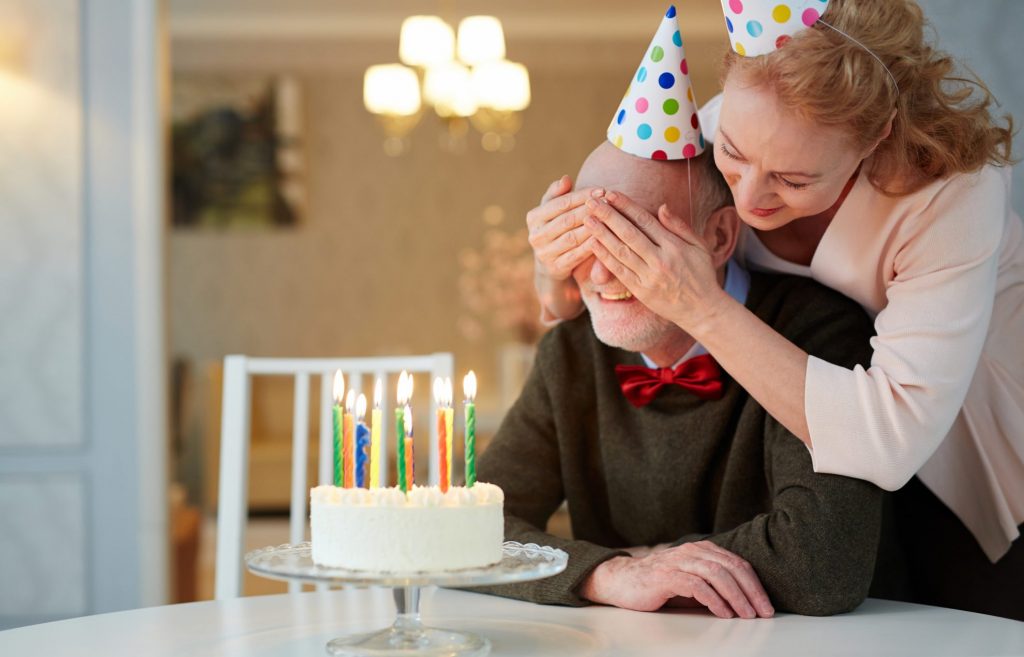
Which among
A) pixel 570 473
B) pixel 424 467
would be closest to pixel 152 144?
pixel 424 467

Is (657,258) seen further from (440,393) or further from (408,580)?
(408,580)

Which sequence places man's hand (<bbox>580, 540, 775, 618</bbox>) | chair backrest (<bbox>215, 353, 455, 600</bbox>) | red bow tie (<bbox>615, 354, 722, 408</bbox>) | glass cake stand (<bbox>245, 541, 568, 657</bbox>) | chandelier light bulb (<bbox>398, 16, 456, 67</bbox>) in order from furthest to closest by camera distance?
chandelier light bulb (<bbox>398, 16, 456, 67</bbox>) < chair backrest (<bbox>215, 353, 455, 600</bbox>) < red bow tie (<bbox>615, 354, 722, 408</bbox>) < man's hand (<bbox>580, 540, 775, 618</bbox>) < glass cake stand (<bbox>245, 541, 568, 657</bbox>)

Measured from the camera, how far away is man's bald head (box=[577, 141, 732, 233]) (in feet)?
4.73

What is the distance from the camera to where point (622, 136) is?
4.77 ft

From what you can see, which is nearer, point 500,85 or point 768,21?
point 768,21

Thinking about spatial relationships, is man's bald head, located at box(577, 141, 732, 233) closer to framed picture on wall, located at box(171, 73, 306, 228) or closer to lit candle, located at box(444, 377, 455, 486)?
lit candle, located at box(444, 377, 455, 486)

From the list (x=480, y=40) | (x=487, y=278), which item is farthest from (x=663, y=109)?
(x=487, y=278)

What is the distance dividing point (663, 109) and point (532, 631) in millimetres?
665

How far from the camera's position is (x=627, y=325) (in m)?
1.46

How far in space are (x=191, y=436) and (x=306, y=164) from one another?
2011 millimetres

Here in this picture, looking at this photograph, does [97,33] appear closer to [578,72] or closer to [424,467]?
[424,467]

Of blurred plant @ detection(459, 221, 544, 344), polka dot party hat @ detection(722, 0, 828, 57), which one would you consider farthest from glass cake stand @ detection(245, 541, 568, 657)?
blurred plant @ detection(459, 221, 544, 344)

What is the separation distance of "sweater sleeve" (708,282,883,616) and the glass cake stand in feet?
0.92

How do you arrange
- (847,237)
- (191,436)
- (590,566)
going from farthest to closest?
(191,436) → (847,237) → (590,566)
